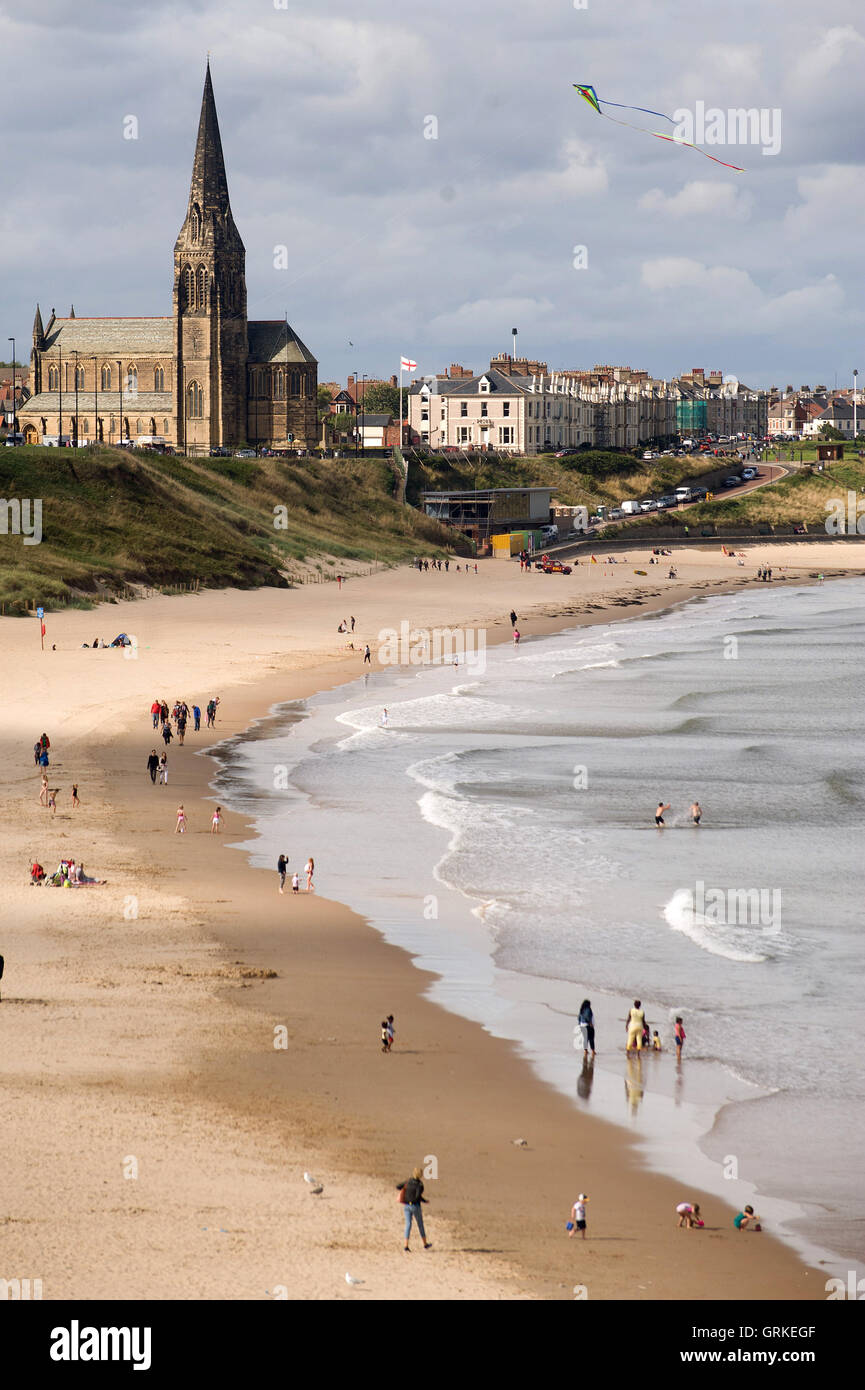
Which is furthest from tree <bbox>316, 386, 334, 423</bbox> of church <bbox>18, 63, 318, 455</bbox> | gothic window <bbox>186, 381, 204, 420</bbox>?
gothic window <bbox>186, 381, 204, 420</bbox>

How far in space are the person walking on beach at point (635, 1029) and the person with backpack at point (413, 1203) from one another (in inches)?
234

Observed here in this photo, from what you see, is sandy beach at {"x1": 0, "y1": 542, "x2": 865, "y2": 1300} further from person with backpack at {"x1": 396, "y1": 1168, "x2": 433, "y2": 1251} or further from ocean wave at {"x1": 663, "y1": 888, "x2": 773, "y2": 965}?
ocean wave at {"x1": 663, "y1": 888, "x2": 773, "y2": 965}

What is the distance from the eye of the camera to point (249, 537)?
87625 mm

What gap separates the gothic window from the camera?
5172 inches

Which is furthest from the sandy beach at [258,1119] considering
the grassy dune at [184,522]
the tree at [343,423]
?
the tree at [343,423]

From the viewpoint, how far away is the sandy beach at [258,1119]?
13453mm

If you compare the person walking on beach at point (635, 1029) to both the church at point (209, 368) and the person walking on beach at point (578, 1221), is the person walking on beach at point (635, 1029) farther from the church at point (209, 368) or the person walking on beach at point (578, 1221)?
the church at point (209, 368)

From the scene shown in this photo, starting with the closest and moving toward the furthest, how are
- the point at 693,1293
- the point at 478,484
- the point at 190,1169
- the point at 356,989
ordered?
the point at 693,1293
the point at 190,1169
the point at 356,989
the point at 478,484

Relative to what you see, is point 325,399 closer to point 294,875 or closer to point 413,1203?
point 294,875

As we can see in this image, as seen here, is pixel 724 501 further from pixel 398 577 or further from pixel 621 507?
pixel 398 577

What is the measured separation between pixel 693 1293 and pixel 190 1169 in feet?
16.8

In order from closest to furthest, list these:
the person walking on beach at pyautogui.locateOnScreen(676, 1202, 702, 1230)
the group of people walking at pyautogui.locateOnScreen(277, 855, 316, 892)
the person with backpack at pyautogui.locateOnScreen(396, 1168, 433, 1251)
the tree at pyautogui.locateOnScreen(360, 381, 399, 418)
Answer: the person with backpack at pyautogui.locateOnScreen(396, 1168, 433, 1251) < the person walking on beach at pyautogui.locateOnScreen(676, 1202, 702, 1230) < the group of people walking at pyautogui.locateOnScreen(277, 855, 316, 892) < the tree at pyautogui.locateOnScreen(360, 381, 399, 418)

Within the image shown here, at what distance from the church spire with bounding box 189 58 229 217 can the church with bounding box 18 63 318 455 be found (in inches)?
3.5
